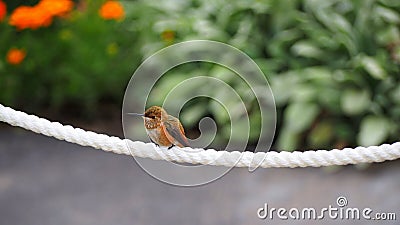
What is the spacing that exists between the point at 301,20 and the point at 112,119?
48.7 inches

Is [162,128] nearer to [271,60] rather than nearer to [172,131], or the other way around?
[172,131]

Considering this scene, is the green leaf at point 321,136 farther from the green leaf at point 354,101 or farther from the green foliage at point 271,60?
the green leaf at point 354,101

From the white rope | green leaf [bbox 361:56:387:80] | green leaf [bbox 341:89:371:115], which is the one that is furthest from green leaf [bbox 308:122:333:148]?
the white rope

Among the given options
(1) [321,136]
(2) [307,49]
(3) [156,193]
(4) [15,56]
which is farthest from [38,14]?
(1) [321,136]

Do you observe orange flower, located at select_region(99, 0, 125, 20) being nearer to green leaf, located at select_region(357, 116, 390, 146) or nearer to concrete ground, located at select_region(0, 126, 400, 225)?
concrete ground, located at select_region(0, 126, 400, 225)

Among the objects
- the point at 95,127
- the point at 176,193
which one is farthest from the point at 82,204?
the point at 95,127

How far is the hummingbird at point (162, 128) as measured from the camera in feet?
5.23

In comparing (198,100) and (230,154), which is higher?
(198,100)

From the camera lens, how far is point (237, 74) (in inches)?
150

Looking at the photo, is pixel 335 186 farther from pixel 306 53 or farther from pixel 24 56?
pixel 24 56

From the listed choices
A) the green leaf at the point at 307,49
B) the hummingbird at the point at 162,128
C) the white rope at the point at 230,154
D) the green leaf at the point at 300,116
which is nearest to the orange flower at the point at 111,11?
the green leaf at the point at 307,49

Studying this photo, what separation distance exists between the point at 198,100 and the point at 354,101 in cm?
90

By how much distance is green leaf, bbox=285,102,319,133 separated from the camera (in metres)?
3.47

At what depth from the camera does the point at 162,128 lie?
5.29ft
